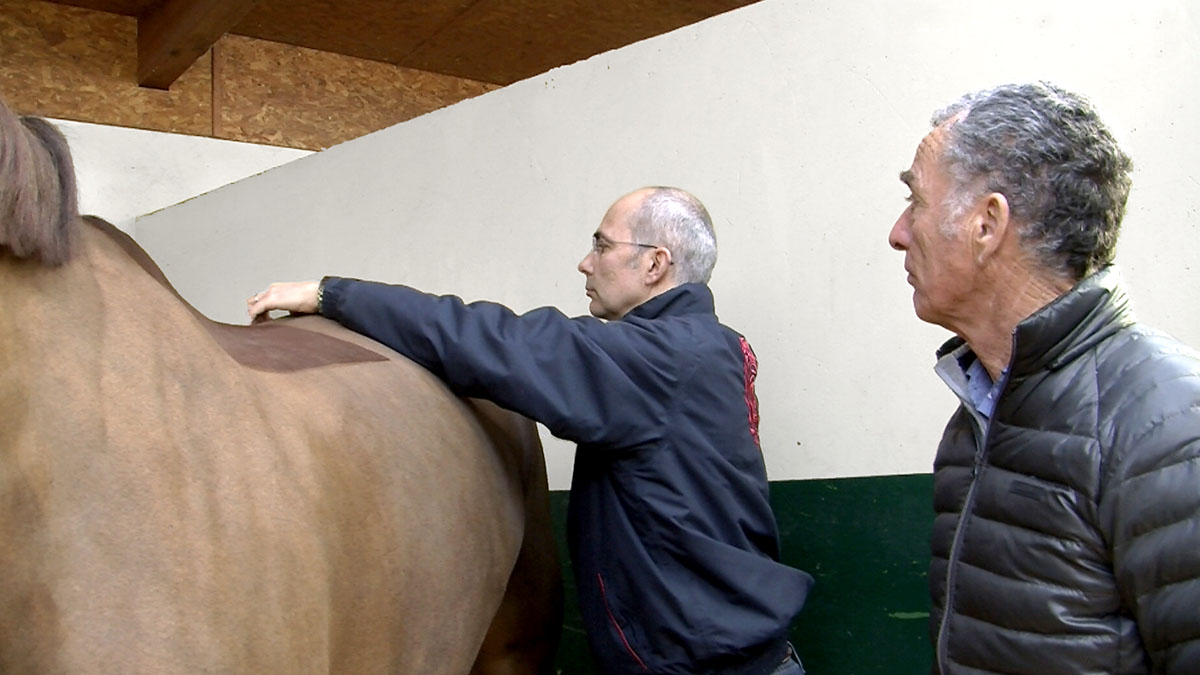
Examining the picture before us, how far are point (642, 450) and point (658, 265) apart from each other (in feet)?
1.54

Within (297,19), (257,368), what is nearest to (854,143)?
(257,368)

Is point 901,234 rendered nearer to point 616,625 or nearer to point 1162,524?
point 1162,524

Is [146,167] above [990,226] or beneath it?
above

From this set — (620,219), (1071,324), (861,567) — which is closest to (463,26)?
(620,219)

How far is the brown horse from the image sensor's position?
1136 millimetres

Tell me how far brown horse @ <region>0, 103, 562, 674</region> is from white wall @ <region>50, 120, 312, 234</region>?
3.39 m

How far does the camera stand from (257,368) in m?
1.54

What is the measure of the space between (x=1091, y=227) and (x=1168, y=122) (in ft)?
3.32

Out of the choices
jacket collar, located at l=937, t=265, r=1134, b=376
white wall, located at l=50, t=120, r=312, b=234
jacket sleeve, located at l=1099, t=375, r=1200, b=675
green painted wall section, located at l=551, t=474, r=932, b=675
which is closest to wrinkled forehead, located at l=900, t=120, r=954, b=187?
jacket collar, located at l=937, t=265, r=1134, b=376

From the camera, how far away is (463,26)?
5.25 m

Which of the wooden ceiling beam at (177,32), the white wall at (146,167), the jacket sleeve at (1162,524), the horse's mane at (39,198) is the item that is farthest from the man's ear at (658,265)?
the white wall at (146,167)

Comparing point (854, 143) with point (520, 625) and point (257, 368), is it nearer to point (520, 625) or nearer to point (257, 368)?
point (520, 625)

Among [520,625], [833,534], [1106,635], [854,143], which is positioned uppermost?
[854,143]

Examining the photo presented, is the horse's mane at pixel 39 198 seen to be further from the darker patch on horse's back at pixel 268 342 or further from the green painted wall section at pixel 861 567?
the green painted wall section at pixel 861 567
